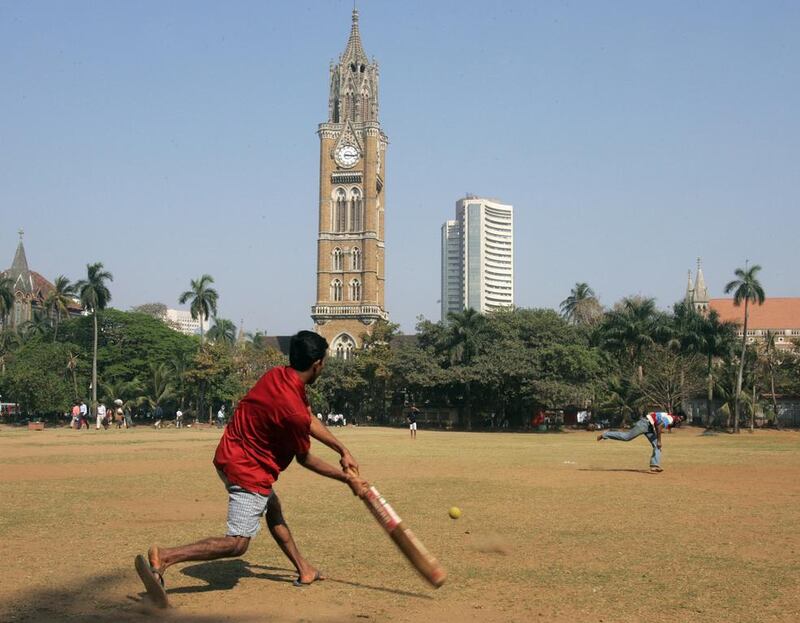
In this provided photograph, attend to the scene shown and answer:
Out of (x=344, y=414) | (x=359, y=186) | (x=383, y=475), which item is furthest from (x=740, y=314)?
(x=383, y=475)

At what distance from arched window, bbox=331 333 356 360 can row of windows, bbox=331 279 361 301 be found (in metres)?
4.69

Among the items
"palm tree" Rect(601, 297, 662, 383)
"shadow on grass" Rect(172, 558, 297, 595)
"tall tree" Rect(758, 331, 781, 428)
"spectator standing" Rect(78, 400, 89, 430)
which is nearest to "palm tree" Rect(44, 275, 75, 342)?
"spectator standing" Rect(78, 400, 89, 430)

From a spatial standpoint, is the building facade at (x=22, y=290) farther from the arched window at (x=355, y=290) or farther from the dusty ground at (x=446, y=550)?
the dusty ground at (x=446, y=550)

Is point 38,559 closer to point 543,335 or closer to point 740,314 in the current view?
point 543,335

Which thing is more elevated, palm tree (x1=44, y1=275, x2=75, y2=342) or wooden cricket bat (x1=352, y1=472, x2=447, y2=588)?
palm tree (x1=44, y1=275, x2=75, y2=342)

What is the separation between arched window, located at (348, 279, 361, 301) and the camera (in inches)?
3912

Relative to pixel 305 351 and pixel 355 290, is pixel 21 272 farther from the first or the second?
pixel 305 351

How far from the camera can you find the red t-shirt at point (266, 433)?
23.1 ft

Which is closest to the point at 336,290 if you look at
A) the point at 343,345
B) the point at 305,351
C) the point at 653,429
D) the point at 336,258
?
the point at 336,258

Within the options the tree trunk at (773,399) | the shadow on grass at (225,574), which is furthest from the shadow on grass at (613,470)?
the tree trunk at (773,399)

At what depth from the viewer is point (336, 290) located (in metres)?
101

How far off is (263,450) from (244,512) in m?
0.50

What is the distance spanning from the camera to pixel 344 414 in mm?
78500

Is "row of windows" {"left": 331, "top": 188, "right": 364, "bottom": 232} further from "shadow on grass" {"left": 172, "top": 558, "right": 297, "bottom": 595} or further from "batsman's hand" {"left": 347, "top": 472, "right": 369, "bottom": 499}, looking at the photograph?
"batsman's hand" {"left": 347, "top": 472, "right": 369, "bottom": 499}
